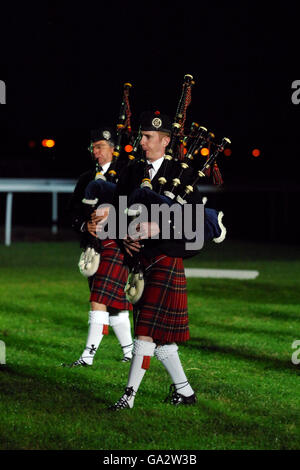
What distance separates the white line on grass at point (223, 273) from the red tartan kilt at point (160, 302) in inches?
405

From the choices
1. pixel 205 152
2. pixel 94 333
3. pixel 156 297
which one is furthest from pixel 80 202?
pixel 156 297

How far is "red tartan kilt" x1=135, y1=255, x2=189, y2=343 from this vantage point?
6.48 meters

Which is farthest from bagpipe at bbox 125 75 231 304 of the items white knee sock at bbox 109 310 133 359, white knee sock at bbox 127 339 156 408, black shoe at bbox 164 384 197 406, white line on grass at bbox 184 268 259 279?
white line on grass at bbox 184 268 259 279

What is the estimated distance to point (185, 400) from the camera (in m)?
6.70

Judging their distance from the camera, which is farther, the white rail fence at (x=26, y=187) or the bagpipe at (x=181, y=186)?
the white rail fence at (x=26, y=187)

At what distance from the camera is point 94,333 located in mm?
8406

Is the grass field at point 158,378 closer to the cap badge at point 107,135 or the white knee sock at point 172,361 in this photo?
the white knee sock at point 172,361

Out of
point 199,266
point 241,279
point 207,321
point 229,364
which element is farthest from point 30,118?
point 229,364

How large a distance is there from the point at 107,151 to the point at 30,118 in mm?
37562

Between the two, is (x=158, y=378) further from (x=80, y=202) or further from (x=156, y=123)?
(x=156, y=123)

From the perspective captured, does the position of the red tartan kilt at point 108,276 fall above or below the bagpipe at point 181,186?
below

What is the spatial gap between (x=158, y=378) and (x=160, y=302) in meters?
1.63

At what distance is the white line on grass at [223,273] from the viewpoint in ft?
55.4

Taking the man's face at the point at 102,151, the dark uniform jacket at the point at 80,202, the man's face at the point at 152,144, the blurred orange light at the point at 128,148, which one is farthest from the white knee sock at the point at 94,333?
the man's face at the point at 152,144
